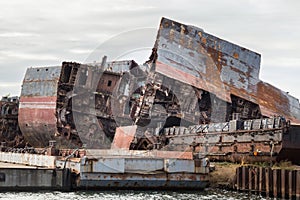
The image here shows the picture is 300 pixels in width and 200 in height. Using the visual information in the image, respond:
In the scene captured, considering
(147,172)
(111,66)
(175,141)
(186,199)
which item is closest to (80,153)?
(147,172)

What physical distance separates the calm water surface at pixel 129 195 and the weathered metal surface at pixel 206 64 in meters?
17.8

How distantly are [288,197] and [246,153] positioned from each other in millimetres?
8142

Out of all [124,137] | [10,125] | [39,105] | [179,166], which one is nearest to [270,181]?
[179,166]

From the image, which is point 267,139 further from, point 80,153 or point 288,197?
point 80,153

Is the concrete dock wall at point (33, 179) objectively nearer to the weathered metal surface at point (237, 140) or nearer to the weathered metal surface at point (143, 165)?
the weathered metal surface at point (143, 165)

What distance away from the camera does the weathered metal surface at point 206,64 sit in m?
46.5

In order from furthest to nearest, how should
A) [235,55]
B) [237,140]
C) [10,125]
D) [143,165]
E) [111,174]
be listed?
[10,125] < [235,55] < [237,140] < [143,165] < [111,174]

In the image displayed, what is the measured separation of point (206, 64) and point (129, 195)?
21.2 m

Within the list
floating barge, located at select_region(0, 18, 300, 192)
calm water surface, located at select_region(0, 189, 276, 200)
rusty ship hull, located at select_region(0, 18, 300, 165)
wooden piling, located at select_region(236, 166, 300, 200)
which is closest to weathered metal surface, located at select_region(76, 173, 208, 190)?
calm water surface, located at select_region(0, 189, 276, 200)

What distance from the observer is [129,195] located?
2786 centimetres

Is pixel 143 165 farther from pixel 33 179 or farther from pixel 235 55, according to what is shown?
pixel 235 55

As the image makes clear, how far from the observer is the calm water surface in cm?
2669

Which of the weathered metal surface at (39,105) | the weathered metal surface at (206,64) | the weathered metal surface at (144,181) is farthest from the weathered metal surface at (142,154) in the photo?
the weathered metal surface at (39,105)

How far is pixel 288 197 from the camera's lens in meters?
26.6
